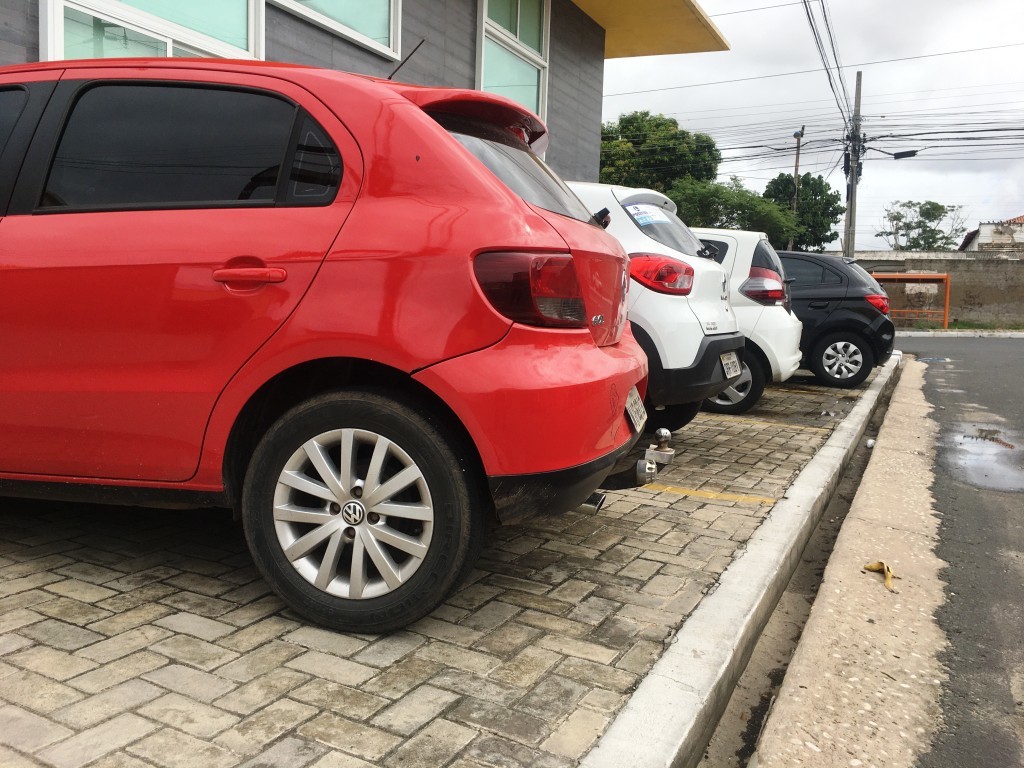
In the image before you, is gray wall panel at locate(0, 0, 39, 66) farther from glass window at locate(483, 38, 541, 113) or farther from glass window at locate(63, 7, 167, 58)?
glass window at locate(483, 38, 541, 113)

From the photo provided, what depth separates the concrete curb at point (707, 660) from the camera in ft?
7.41

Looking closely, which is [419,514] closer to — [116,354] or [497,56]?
[116,354]

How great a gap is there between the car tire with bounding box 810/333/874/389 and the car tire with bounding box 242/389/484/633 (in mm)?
8518

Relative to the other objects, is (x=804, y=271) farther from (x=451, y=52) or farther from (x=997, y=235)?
(x=997, y=235)

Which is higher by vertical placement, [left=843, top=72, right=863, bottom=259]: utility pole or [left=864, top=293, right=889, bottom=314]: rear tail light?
[left=843, top=72, right=863, bottom=259]: utility pole

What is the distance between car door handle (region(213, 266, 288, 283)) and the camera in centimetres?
285

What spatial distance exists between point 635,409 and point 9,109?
2.62 metres

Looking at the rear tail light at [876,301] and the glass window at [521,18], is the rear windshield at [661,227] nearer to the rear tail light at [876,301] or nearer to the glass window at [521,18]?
the rear tail light at [876,301]

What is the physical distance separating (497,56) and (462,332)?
9517 mm

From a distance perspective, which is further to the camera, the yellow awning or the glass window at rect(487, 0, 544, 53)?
the yellow awning

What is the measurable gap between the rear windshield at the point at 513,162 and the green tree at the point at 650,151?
1907 inches

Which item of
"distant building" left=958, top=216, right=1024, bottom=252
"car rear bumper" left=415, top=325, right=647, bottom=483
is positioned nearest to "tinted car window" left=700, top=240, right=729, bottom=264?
"car rear bumper" left=415, top=325, right=647, bottom=483

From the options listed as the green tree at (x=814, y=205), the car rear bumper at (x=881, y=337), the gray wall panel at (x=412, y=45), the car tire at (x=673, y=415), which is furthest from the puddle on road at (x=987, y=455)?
the green tree at (x=814, y=205)

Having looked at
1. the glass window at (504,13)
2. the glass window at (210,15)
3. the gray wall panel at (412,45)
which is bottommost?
the glass window at (210,15)
